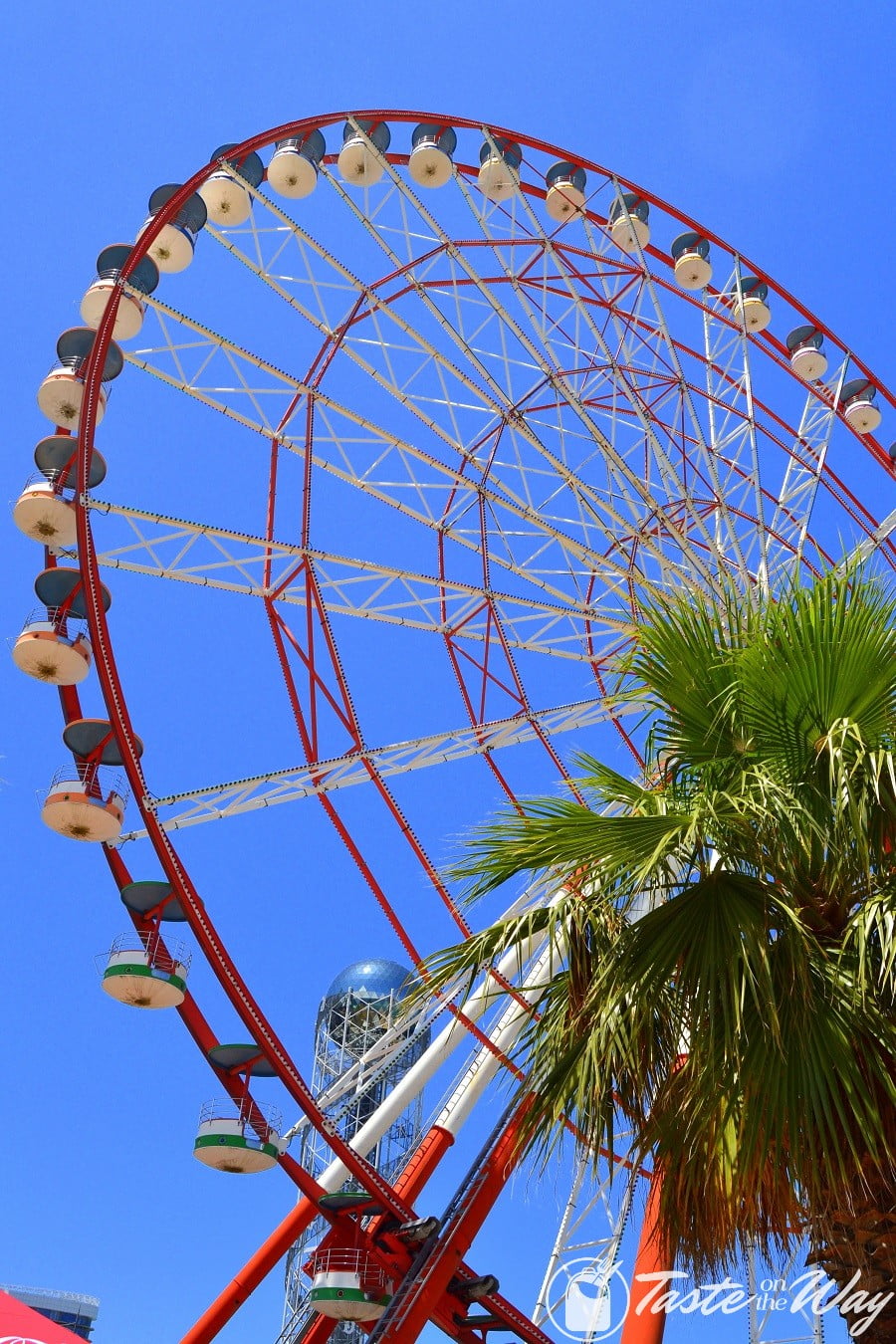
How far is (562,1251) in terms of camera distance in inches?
623

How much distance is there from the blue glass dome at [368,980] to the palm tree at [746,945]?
1313 inches

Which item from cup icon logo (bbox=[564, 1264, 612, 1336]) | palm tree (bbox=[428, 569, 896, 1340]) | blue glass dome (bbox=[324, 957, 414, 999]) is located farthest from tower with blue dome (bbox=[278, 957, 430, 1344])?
palm tree (bbox=[428, 569, 896, 1340])

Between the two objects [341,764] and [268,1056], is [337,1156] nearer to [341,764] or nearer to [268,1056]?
[268,1056]

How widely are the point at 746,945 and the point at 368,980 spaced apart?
34.8m

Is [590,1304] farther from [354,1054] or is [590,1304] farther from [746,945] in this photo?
[354,1054]

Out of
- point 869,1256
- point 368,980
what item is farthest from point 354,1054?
point 869,1256

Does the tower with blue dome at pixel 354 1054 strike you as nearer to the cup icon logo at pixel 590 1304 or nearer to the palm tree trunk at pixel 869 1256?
the cup icon logo at pixel 590 1304

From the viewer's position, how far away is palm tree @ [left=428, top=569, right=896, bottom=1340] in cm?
547

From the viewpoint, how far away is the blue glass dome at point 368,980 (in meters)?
38.9

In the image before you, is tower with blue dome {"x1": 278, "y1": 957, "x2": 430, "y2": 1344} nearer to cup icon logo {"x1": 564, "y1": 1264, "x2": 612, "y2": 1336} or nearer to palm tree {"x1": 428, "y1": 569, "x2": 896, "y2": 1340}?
cup icon logo {"x1": 564, "y1": 1264, "x2": 612, "y2": 1336}

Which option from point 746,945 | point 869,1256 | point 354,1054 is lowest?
point 869,1256

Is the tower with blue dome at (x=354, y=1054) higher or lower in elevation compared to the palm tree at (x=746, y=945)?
higher

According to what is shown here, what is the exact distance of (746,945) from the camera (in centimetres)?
562

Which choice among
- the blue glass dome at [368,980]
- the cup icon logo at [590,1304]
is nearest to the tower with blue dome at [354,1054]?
the blue glass dome at [368,980]
